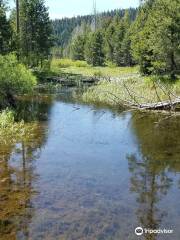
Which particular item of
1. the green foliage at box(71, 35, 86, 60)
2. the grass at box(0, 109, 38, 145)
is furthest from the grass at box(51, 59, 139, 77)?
the grass at box(0, 109, 38, 145)

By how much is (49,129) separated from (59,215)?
12.6 metres

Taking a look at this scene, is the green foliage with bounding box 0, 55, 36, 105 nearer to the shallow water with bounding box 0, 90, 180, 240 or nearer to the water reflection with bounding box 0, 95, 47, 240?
the shallow water with bounding box 0, 90, 180, 240

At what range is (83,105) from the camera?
112 feet

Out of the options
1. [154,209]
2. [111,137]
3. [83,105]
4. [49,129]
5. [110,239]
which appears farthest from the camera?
[83,105]

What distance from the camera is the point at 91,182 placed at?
15.5 m

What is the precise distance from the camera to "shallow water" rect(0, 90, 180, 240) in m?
11.8

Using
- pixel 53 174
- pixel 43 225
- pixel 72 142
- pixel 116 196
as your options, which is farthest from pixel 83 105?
pixel 43 225

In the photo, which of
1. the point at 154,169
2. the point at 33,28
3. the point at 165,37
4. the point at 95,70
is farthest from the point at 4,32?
the point at 154,169

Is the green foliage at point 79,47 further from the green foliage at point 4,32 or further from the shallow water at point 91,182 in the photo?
the shallow water at point 91,182

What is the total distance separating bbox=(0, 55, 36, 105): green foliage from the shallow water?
16.5 feet

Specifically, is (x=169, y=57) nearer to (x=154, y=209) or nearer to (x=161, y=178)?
(x=161, y=178)

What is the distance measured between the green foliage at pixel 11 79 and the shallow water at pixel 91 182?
16.5 feet

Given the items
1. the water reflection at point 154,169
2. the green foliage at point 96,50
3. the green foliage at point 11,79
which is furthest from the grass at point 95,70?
the water reflection at point 154,169

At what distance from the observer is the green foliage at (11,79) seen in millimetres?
28375
